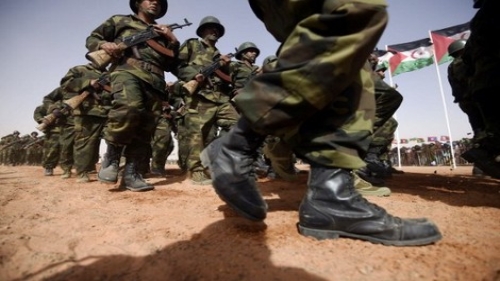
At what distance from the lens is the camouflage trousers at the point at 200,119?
12.3 ft

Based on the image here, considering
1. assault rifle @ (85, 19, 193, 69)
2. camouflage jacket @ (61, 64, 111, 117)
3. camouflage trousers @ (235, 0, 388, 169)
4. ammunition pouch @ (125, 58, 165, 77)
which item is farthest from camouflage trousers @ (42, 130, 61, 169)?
camouflage trousers @ (235, 0, 388, 169)

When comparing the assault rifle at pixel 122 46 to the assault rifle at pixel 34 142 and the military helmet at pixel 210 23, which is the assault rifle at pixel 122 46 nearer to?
the military helmet at pixel 210 23

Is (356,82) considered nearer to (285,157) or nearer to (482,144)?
(285,157)

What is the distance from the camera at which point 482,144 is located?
241 cm

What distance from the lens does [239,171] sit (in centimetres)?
114

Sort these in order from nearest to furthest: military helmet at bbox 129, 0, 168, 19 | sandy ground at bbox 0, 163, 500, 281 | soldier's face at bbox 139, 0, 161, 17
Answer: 1. sandy ground at bbox 0, 163, 500, 281
2. soldier's face at bbox 139, 0, 161, 17
3. military helmet at bbox 129, 0, 168, 19

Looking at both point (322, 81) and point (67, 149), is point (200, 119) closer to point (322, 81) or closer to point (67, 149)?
point (322, 81)

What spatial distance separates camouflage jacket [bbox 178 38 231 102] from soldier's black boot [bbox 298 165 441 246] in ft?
10.0

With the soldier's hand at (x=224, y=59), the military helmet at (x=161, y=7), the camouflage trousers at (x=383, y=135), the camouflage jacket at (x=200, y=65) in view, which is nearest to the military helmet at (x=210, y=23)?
the camouflage jacket at (x=200, y=65)

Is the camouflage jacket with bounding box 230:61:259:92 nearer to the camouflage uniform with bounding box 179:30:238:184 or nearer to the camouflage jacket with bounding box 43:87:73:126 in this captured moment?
the camouflage uniform with bounding box 179:30:238:184

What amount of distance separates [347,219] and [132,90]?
237 cm

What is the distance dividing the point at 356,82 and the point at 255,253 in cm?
84

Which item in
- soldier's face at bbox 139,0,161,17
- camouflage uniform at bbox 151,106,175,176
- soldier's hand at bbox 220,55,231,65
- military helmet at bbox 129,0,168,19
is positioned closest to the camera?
soldier's face at bbox 139,0,161,17

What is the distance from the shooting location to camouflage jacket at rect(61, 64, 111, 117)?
14.8 feet
